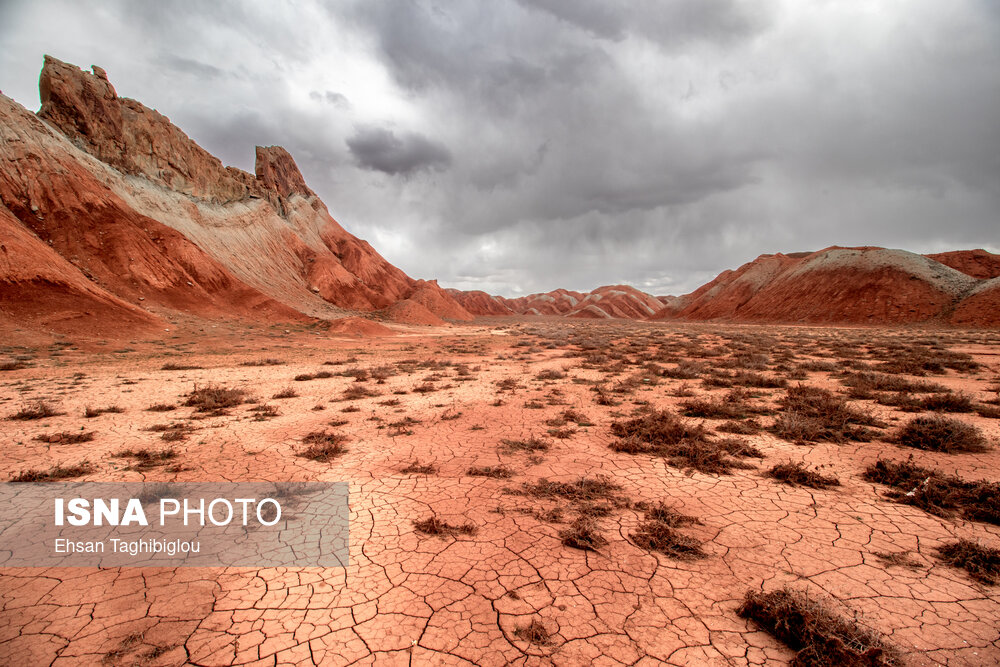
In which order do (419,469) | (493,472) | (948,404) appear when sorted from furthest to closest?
1. (948,404)
2. (419,469)
3. (493,472)

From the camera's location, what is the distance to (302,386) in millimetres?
11375

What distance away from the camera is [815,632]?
2.63m

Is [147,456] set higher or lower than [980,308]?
lower

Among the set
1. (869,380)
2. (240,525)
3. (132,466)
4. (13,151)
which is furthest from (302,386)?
(13,151)

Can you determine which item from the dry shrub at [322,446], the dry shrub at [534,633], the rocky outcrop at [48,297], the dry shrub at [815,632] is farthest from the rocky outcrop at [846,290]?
the rocky outcrop at [48,297]

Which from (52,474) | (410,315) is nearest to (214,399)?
(52,474)

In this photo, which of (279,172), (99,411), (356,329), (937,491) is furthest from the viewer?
(279,172)

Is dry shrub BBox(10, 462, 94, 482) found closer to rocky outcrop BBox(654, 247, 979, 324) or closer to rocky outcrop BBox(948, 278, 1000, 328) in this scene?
rocky outcrop BBox(948, 278, 1000, 328)

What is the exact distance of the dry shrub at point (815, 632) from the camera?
2471 mm

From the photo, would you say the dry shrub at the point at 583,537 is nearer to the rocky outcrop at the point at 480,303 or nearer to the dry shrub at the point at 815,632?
the dry shrub at the point at 815,632

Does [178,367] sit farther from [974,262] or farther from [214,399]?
[974,262]

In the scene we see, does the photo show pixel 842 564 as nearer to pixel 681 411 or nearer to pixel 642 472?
pixel 642 472
